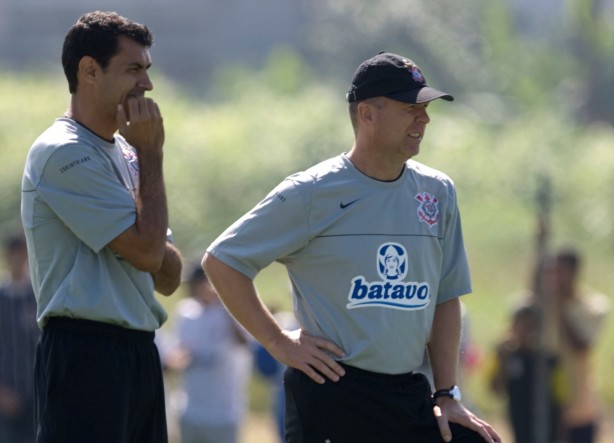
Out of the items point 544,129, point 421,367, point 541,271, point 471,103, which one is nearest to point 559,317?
point 541,271

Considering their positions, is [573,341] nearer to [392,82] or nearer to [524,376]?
[524,376]

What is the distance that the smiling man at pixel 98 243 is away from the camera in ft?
16.3

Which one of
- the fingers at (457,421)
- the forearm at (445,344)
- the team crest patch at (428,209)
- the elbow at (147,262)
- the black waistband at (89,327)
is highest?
the team crest patch at (428,209)

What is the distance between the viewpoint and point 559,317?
32.6ft

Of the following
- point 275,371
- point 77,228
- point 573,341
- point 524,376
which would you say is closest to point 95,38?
point 77,228

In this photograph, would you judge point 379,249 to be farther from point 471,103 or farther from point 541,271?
point 471,103

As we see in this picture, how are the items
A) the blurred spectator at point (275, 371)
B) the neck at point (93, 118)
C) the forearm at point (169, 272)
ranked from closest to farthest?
the neck at point (93, 118) < the forearm at point (169, 272) < the blurred spectator at point (275, 371)

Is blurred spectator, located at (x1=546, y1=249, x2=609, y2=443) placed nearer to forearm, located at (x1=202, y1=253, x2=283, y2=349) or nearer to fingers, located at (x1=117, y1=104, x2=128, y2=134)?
forearm, located at (x1=202, y1=253, x2=283, y2=349)

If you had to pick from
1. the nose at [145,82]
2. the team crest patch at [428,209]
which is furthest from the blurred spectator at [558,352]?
the nose at [145,82]

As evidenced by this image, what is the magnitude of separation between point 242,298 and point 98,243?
0.56 m

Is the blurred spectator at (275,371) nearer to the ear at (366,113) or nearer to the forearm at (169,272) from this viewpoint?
the forearm at (169,272)

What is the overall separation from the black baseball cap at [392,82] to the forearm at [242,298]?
2.56 ft

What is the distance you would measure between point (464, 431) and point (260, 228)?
3.37 ft

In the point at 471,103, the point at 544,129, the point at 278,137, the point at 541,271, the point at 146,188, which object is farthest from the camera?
the point at 471,103
